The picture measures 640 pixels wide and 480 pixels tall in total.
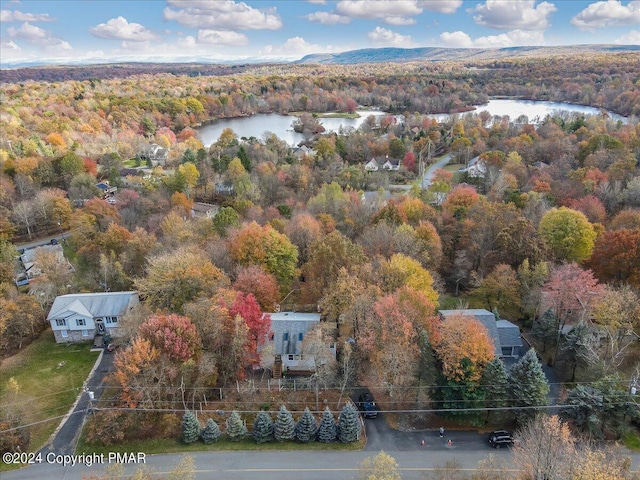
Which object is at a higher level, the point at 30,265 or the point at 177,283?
the point at 177,283

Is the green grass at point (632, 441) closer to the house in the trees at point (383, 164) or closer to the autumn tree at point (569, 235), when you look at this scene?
the autumn tree at point (569, 235)

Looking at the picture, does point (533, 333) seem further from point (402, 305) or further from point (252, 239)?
point (252, 239)

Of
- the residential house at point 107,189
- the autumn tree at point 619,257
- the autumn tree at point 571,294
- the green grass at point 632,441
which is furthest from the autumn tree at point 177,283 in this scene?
the residential house at point 107,189

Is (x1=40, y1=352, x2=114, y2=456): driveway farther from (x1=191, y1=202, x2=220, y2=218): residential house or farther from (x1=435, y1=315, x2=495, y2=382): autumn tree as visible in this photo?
(x1=191, y1=202, x2=220, y2=218): residential house

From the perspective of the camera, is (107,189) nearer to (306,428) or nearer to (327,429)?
(306,428)

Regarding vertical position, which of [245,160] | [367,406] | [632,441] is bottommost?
[632,441]

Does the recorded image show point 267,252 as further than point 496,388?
Yes

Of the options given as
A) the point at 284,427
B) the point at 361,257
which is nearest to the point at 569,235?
the point at 361,257
